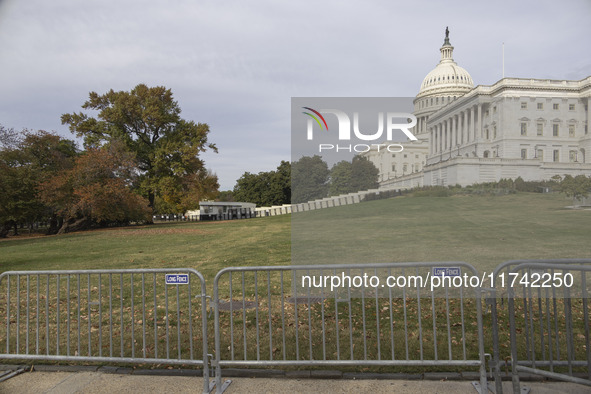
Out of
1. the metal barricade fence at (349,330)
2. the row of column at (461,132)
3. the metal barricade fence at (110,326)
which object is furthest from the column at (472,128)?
the metal barricade fence at (110,326)

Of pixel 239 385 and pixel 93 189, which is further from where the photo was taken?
pixel 93 189

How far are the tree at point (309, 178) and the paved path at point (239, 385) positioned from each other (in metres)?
6.43

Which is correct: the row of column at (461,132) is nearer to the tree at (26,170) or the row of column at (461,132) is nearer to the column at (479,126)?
the column at (479,126)

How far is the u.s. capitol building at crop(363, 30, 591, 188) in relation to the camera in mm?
11516

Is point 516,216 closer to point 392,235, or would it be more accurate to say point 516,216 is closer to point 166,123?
point 392,235

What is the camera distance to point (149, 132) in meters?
42.6

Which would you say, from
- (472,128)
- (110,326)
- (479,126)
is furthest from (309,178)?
(479,126)

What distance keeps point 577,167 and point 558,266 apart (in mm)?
10333

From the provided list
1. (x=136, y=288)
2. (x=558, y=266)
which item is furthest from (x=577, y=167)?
(x=136, y=288)

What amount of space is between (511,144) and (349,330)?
10.9 meters

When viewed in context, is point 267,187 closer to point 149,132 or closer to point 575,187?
point 149,132

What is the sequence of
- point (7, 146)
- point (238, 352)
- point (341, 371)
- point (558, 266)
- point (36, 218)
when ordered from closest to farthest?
point (558, 266) → point (341, 371) → point (238, 352) → point (7, 146) → point (36, 218)

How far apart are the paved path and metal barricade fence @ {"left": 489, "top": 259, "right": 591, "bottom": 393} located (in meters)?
0.30

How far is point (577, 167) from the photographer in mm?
12180
